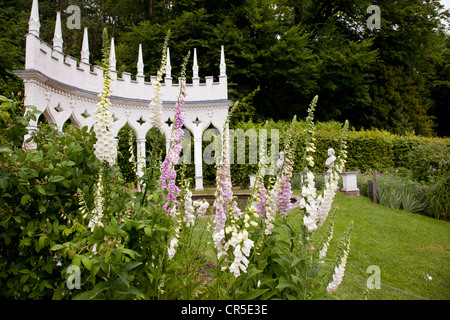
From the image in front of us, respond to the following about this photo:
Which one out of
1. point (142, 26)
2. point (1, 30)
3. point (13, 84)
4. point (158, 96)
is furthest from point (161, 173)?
point (1, 30)

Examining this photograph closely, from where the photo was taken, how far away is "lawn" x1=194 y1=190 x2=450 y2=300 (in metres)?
3.81

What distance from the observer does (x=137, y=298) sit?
6.82 ft

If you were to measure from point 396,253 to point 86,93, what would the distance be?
11894mm

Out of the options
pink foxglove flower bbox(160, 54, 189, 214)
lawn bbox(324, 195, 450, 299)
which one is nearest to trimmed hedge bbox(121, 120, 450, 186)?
lawn bbox(324, 195, 450, 299)

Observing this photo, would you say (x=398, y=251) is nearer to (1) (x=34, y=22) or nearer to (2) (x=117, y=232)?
(2) (x=117, y=232)

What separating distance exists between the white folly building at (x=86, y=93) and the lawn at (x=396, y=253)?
5489 millimetres

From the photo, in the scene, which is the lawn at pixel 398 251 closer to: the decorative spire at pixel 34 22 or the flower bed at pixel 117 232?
the flower bed at pixel 117 232

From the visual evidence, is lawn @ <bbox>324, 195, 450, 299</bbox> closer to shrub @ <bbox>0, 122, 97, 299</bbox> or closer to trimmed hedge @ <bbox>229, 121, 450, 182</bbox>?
shrub @ <bbox>0, 122, 97, 299</bbox>

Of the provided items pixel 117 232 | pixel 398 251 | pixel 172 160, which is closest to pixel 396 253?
pixel 398 251

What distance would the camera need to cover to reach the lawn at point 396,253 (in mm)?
3812

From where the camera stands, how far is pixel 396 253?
5.23 meters

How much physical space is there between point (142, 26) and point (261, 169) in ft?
67.4

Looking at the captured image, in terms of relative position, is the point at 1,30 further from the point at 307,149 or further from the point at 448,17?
the point at 448,17

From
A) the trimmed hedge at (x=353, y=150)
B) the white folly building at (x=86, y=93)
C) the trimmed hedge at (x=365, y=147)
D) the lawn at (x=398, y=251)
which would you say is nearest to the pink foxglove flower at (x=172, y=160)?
the lawn at (x=398, y=251)
